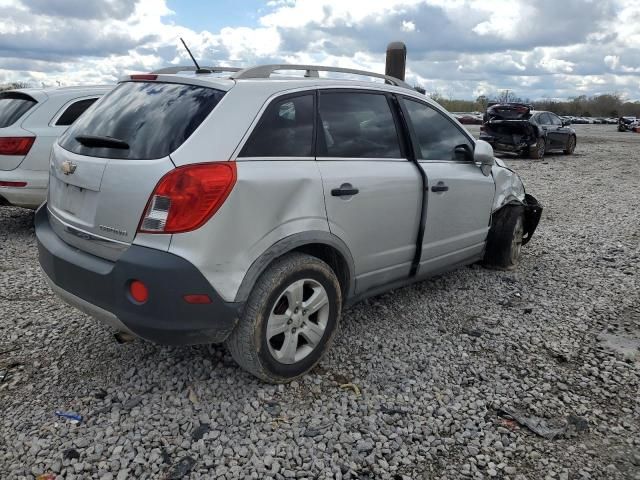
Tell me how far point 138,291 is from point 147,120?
0.93 meters

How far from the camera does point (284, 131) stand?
9.86 ft

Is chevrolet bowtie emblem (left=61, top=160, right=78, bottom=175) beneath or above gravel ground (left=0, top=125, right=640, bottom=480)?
above

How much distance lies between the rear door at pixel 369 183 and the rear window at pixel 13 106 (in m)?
4.47

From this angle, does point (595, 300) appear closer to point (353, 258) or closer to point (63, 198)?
point (353, 258)

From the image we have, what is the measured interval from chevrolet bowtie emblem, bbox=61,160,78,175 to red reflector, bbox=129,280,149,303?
0.82 m

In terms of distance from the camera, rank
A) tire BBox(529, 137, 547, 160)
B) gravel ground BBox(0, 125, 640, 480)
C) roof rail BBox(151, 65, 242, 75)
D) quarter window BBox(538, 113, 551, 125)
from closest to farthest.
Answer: gravel ground BBox(0, 125, 640, 480) < roof rail BBox(151, 65, 242, 75) < tire BBox(529, 137, 547, 160) < quarter window BBox(538, 113, 551, 125)

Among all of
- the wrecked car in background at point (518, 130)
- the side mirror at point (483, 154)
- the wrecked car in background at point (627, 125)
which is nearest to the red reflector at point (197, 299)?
the side mirror at point (483, 154)

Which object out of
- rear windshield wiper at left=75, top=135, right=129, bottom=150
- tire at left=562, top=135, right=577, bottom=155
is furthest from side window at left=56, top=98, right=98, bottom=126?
tire at left=562, top=135, right=577, bottom=155

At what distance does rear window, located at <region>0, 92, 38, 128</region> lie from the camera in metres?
6.05

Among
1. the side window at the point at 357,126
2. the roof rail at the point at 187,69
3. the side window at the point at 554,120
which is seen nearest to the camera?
the side window at the point at 357,126

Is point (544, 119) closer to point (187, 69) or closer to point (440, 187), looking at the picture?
point (440, 187)

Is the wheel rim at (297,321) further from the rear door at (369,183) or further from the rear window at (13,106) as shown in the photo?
the rear window at (13,106)

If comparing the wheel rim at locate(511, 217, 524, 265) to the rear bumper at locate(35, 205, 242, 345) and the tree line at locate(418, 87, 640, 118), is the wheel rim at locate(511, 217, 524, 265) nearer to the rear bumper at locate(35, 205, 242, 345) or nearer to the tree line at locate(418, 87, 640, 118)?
the rear bumper at locate(35, 205, 242, 345)

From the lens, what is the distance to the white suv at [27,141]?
5.91m
